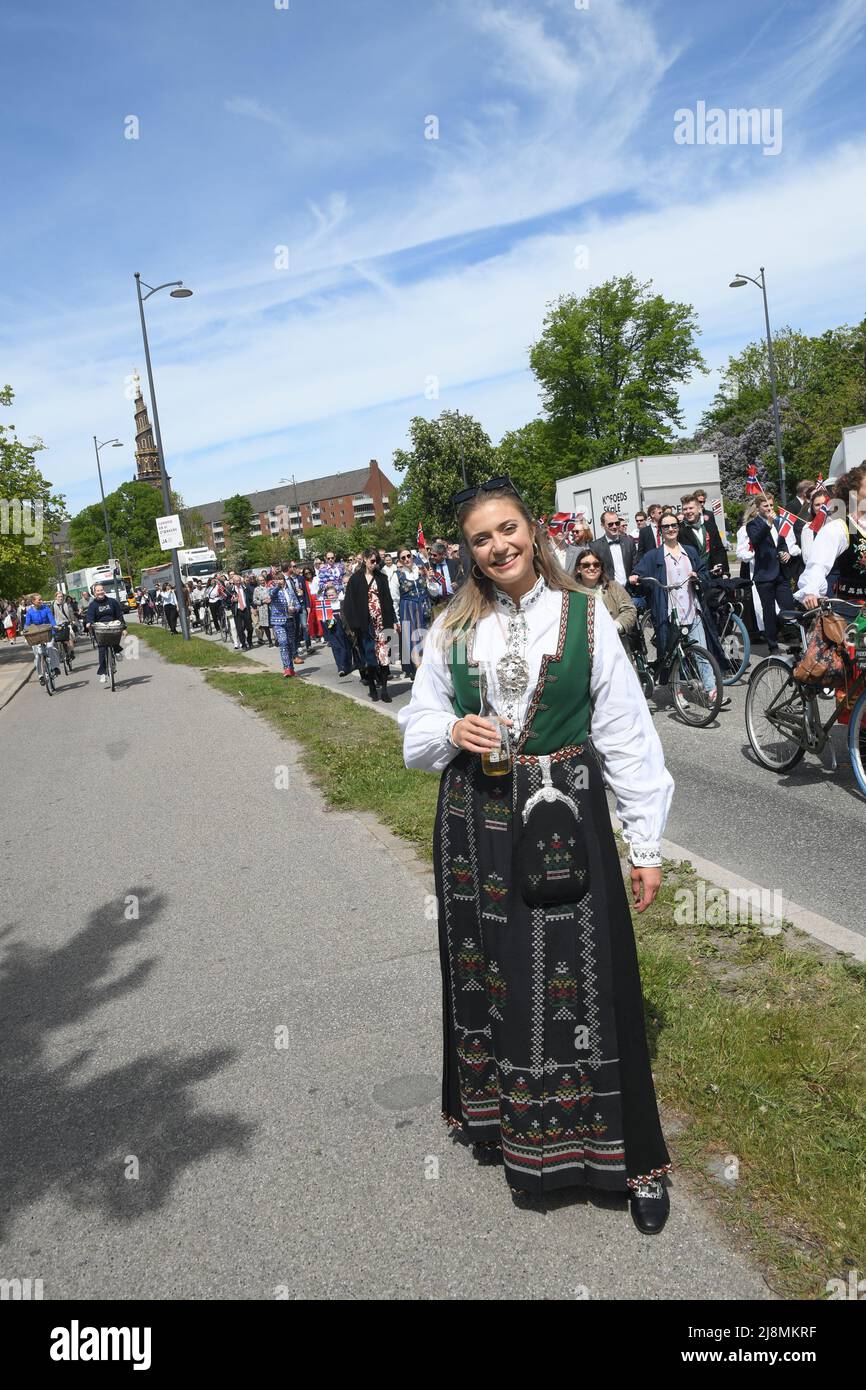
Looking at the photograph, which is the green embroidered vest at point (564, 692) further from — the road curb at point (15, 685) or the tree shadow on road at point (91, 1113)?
the road curb at point (15, 685)

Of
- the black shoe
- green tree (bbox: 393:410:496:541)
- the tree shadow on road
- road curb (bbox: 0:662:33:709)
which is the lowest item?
the tree shadow on road

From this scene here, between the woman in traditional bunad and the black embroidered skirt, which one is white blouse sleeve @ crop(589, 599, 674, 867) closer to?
the black embroidered skirt

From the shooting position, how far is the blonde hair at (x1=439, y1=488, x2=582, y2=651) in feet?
8.83

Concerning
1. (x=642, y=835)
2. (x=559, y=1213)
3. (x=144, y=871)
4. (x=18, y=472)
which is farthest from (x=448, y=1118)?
(x=18, y=472)

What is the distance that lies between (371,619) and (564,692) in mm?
10674

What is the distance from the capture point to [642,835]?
2.71m

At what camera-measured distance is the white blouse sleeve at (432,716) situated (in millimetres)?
2779

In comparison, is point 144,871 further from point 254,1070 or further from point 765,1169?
point 765,1169

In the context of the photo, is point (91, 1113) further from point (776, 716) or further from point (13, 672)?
point (13, 672)

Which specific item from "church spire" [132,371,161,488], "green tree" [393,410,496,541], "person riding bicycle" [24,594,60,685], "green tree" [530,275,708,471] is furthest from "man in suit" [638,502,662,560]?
"church spire" [132,371,161,488]

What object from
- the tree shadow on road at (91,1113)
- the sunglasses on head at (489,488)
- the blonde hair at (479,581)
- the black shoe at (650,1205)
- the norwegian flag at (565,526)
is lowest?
the tree shadow on road at (91,1113)

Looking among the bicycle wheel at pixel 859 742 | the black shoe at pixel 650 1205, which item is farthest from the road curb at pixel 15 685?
the black shoe at pixel 650 1205

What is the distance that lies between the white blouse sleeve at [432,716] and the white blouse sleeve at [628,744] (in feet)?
1.34

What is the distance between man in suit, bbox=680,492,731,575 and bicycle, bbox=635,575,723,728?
73.0 inches
